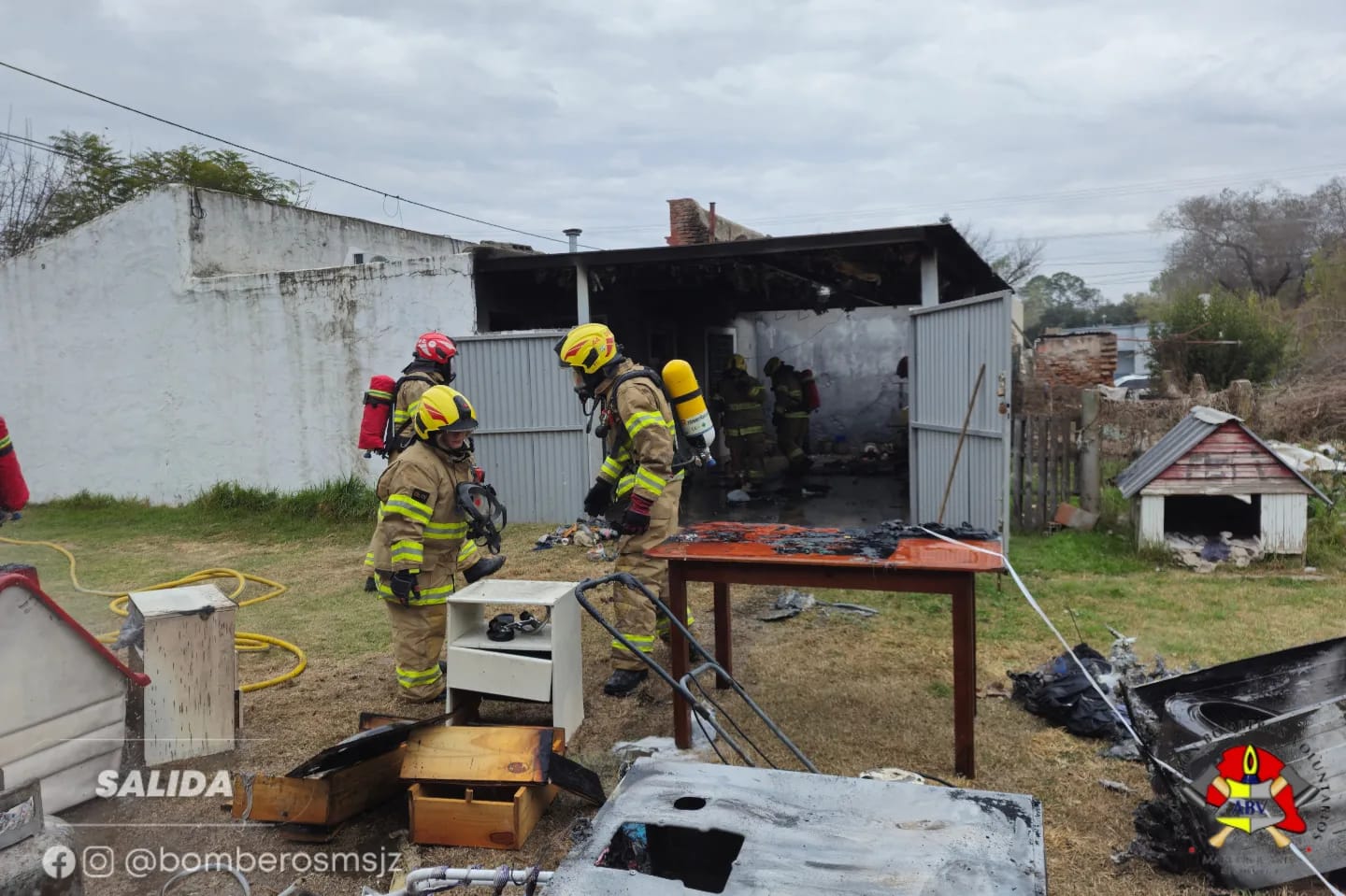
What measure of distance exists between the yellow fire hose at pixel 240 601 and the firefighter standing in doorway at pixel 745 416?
6.68 meters

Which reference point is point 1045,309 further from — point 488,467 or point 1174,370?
point 488,467

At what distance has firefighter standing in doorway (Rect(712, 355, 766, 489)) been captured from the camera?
40.7 feet

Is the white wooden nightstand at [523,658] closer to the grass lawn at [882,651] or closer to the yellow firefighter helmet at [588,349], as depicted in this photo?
the grass lawn at [882,651]

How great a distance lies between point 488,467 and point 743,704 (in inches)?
242

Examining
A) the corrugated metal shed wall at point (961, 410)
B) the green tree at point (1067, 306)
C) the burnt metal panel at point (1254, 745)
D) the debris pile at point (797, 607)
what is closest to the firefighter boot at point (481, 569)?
the debris pile at point (797, 607)

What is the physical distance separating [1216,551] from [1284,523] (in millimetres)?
585

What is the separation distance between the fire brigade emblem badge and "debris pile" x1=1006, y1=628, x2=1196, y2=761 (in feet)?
3.50

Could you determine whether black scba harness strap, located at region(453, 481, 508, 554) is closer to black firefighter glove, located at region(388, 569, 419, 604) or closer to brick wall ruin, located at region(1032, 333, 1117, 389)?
black firefighter glove, located at region(388, 569, 419, 604)

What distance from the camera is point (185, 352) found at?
11.2 m

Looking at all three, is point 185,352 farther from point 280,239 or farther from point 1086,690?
point 1086,690

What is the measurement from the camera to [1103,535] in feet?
27.5

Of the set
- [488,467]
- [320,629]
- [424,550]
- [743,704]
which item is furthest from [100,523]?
[743,704]

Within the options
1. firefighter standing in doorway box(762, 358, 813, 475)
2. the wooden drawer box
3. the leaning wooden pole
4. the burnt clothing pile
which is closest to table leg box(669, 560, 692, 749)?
the wooden drawer box

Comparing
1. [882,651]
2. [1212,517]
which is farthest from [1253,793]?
[1212,517]
